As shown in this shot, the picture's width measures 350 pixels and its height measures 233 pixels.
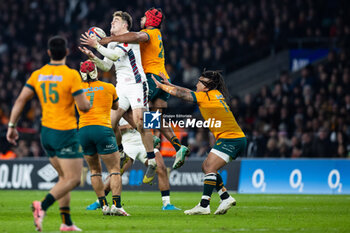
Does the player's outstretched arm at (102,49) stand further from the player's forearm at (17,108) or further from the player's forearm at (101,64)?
the player's forearm at (17,108)

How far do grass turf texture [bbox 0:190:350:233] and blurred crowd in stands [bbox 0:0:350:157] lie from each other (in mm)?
5464

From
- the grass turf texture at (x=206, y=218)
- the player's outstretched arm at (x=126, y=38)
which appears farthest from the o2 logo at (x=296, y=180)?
the player's outstretched arm at (x=126, y=38)

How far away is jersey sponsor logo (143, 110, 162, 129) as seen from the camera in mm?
12409

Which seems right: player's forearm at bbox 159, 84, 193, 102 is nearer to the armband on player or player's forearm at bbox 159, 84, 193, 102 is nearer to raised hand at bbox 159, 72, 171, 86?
the armband on player

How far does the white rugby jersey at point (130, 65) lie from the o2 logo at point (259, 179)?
787 cm

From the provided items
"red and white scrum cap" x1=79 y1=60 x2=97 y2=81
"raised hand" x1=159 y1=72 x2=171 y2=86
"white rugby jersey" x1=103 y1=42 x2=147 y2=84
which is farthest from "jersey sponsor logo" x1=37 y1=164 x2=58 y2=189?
"red and white scrum cap" x1=79 y1=60 x2=97 y2=81

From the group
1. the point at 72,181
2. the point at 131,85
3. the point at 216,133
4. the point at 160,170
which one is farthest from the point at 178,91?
the point at 72,181

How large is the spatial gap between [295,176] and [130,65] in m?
8.27

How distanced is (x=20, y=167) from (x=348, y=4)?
13709mm

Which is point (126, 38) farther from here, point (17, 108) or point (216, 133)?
point (17, 108)

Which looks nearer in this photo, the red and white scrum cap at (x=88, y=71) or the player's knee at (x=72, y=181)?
the player's knee at (x=72, y=181)

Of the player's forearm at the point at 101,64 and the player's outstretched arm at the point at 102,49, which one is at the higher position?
the player's outstretched arm at the point at 102,49

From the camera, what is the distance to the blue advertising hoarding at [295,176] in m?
18.5

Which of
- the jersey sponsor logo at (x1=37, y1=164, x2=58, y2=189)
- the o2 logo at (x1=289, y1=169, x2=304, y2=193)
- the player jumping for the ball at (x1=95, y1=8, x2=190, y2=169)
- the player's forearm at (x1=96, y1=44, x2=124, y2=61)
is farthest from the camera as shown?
the jersey sponsor logo at (x1=37, y1=164, x2=58, y2=189)
